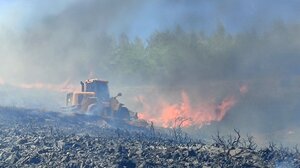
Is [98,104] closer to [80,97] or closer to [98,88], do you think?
[98,88]

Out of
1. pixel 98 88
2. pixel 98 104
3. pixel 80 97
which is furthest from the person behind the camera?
pixel 80 97

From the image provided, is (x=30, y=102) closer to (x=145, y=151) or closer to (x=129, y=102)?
(x=129, y=102)

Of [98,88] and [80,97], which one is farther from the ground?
[98,88]

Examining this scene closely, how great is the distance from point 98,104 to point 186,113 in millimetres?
15247

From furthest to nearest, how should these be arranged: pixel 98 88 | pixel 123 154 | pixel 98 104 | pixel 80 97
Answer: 1. pixel 80 97
2. pixel 98 88
3. pixel 98 104
4. pixel 123 154

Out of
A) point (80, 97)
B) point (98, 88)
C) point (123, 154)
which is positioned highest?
point (98, 88)

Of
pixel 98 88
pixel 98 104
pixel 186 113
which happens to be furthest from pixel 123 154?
pixel 186 113

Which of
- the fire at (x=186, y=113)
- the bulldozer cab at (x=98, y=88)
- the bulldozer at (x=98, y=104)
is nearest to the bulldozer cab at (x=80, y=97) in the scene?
the bulldozer at (x=98, y=104)

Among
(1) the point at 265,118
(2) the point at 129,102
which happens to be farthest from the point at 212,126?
(2) the point at 129,102

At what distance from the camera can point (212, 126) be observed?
54438 millimetres

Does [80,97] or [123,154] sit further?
[80,97]

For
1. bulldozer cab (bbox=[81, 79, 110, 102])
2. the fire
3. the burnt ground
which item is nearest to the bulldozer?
bulldozer cab (bbox=[81, 79, 110, 102])

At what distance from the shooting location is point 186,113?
58.5 m

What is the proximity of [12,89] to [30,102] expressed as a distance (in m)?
9.13
